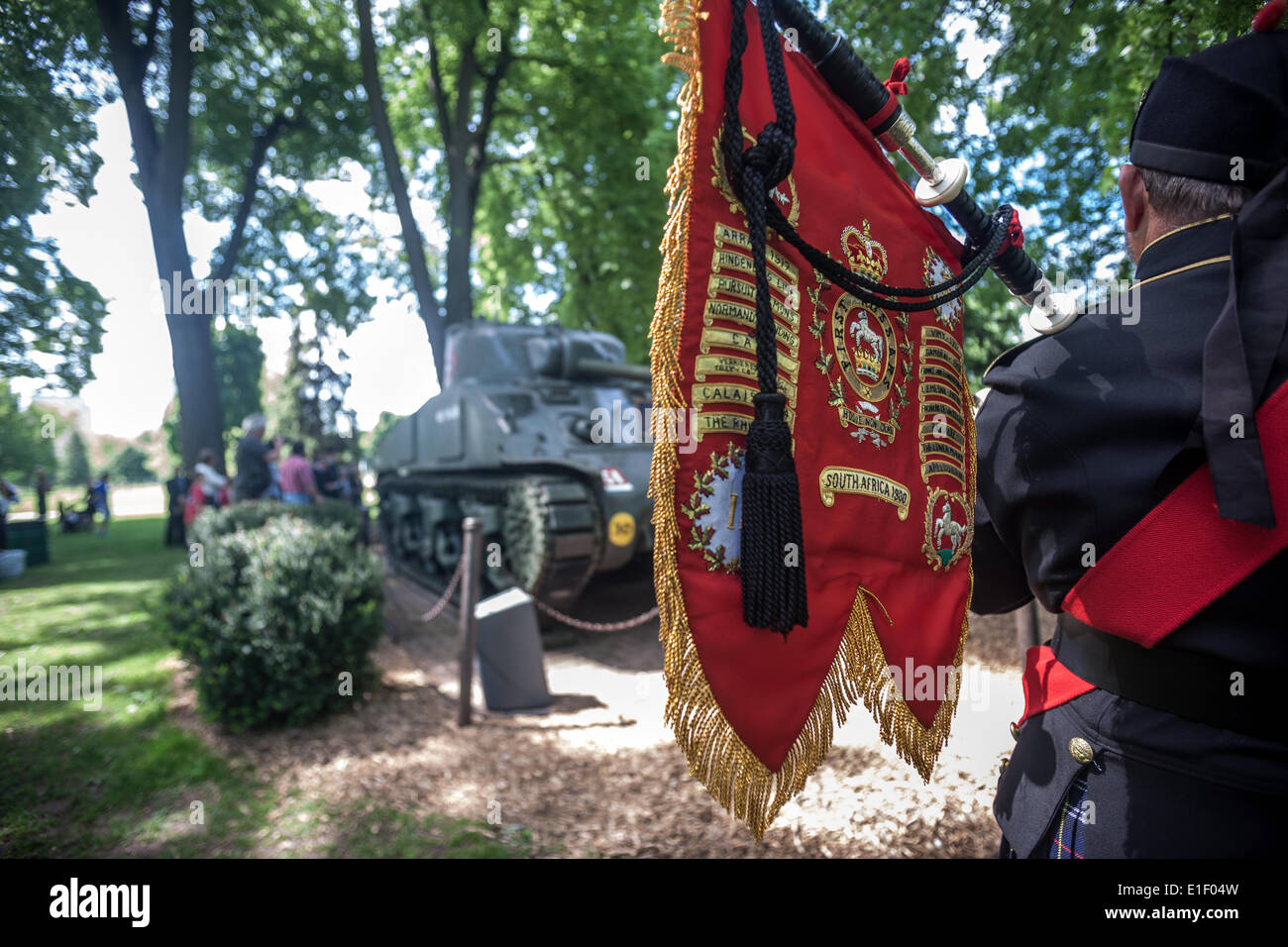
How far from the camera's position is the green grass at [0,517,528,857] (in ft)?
5.52

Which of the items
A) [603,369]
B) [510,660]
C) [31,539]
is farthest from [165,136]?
[31,539]

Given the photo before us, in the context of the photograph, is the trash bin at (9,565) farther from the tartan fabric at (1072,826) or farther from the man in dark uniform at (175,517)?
the man in dark uniform at (175,517)

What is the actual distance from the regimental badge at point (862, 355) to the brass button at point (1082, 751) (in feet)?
2.17

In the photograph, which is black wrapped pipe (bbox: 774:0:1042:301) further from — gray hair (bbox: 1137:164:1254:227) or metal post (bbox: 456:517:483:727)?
metal post (bbox: 456:517:483:727)

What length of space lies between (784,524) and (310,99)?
49.7 feet

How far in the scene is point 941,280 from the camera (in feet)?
5.82

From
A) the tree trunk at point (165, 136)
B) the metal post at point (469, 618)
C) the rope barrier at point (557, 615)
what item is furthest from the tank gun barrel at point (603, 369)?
the tree trunk at point (165, 136)

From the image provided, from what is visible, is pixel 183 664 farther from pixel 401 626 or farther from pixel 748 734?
pixel 748 734

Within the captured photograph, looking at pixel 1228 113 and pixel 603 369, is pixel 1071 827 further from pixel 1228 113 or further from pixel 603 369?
pixel 603 369

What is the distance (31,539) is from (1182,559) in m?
11.4
